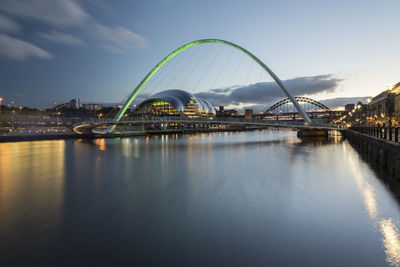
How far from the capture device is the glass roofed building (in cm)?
10650

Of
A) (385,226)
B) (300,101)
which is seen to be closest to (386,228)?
(385,226)

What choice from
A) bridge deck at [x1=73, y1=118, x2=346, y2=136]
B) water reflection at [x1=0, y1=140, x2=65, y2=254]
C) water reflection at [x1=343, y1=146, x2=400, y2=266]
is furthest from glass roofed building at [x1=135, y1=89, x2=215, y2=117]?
water reflection at [x1=343, y1=146, x2=400, y2=266]

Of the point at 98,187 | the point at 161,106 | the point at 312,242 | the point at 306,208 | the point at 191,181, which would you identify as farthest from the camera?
the point at 161,106

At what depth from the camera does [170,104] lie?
106625 millimetres

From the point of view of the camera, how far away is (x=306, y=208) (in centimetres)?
991

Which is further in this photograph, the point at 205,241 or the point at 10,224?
the point at 10,224

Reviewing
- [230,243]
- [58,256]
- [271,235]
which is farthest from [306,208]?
[58,256]

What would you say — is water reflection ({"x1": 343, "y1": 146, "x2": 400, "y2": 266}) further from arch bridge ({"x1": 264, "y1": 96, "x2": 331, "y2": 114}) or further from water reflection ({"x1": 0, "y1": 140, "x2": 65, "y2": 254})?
arch bridge ({"x1": 264, "y1": 96, "x2": 331, "y2": 114})

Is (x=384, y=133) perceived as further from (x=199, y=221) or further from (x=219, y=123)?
(x=219, y=123)

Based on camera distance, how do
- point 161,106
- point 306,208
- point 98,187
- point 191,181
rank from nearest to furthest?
point 306,208, point 98,187, point 191,181, point 161,106

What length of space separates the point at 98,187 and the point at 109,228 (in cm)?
636

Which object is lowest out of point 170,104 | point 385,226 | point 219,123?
point 385,226

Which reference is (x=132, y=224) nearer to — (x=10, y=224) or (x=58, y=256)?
(x=58, y=256)

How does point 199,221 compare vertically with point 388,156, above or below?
below
